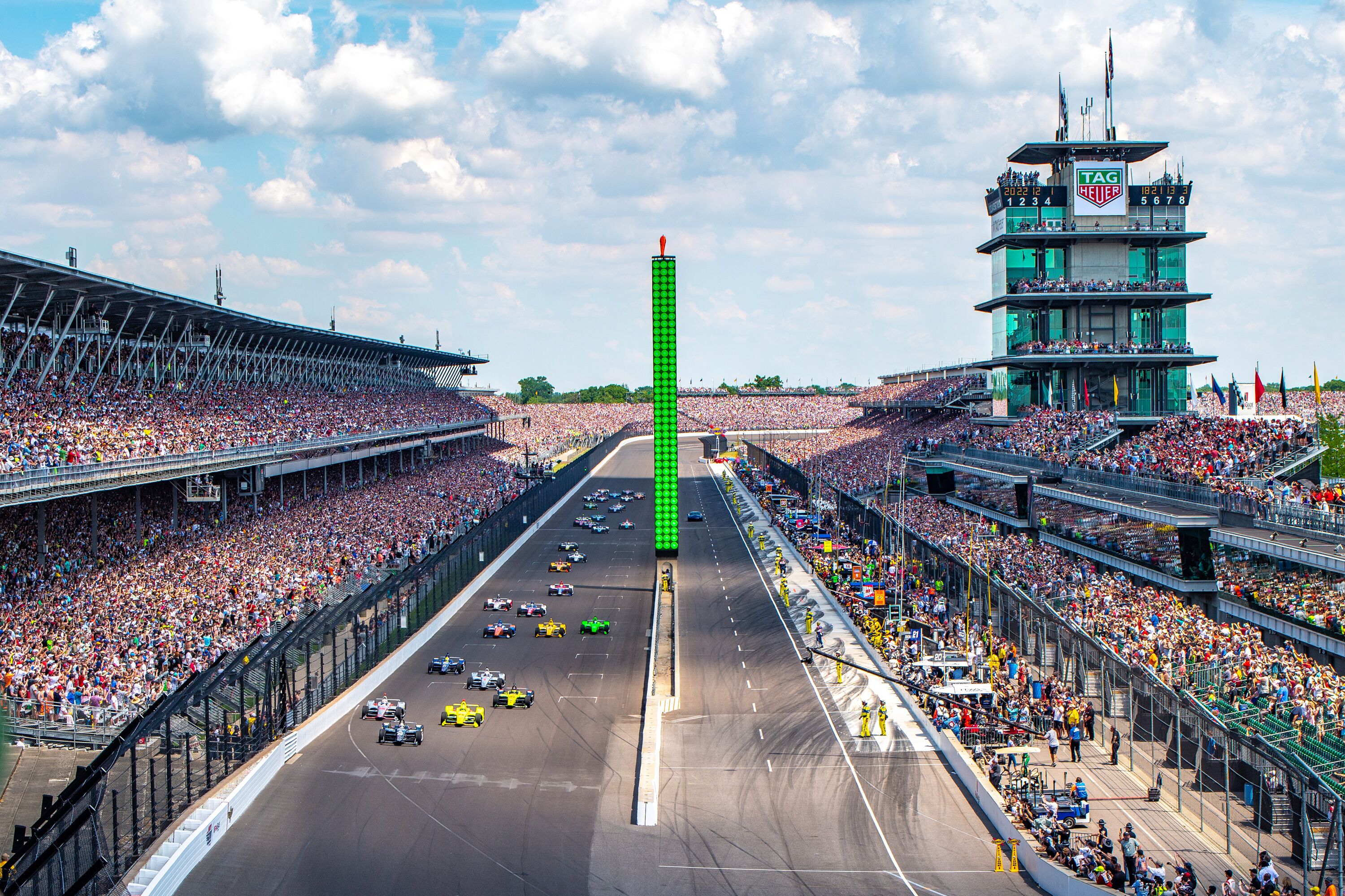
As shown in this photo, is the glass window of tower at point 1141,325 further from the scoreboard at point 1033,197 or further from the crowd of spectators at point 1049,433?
the scoreboard at point 1033,197

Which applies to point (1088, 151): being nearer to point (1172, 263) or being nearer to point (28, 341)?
point (1172, 263)

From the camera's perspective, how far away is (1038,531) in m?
61.0

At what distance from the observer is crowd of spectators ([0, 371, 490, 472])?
141 feet

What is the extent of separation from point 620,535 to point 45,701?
55919 millimetres

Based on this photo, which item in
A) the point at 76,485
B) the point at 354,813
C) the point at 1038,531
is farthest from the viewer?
the point at 1038,531

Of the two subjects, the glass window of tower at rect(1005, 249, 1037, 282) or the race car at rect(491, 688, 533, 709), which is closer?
the race car at rect(491, 688, 533, 709)

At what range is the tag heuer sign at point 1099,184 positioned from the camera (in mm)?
75438

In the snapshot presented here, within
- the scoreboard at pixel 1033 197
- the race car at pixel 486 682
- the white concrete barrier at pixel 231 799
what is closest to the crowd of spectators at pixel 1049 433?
the scoreboard at pixel 1033 197

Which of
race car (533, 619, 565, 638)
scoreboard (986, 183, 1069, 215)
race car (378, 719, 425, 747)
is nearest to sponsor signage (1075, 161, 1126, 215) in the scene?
scoreboard (986, 183, 1069, 215)

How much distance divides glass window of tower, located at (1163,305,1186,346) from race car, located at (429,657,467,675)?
172ft

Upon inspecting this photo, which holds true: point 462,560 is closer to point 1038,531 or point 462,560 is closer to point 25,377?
point 25,377

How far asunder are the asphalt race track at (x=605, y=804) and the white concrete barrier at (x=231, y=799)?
15.3 inches

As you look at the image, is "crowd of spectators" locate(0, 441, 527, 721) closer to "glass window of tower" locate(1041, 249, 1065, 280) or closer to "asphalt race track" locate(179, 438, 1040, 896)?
"asphalt race track" locate(179, 438, 1040, 896)

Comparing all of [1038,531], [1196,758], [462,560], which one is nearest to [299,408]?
[462,560]
